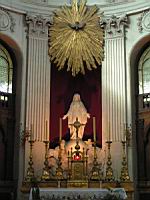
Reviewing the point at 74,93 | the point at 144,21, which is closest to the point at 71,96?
the point at 74,93

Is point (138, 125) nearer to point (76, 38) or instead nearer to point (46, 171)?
point (46, 171)

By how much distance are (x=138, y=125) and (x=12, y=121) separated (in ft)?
14.8

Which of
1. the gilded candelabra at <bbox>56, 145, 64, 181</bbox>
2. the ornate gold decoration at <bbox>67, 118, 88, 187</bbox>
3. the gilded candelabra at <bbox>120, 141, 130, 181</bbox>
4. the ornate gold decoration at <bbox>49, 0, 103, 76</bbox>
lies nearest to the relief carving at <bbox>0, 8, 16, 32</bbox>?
the ornate gold decoration at <bbox>49, 0, 103, 76</bbox>

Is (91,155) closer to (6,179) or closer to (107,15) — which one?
(6,179)

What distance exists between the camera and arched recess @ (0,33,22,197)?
15555mm

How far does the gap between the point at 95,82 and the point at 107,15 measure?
8.30ft

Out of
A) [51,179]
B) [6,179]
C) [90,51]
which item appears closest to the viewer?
[51,179]

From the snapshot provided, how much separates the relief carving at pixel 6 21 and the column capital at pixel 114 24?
328 centimetres

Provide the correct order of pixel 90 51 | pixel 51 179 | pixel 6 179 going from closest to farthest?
1. pixel 51 179
2. pixel 6 179
3. pixel 90 51

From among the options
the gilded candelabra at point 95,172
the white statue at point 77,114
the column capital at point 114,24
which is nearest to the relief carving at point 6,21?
the column capital at point 114,24

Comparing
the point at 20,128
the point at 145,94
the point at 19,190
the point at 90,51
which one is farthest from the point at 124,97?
the point at 19,190

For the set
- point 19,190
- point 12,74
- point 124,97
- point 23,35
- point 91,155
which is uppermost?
point 23,35

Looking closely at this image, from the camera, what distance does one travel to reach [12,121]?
16.0 metres

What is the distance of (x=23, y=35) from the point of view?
16.2 meters
